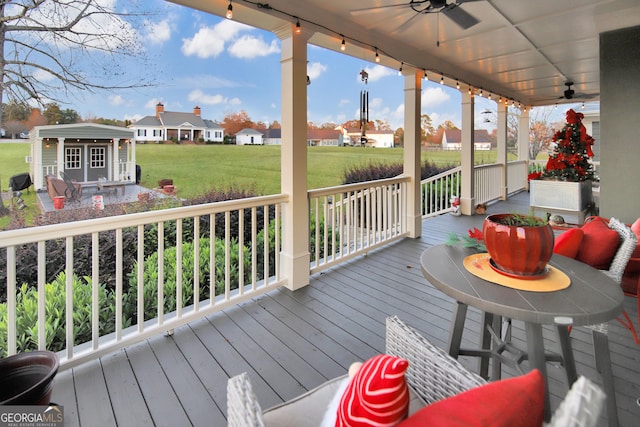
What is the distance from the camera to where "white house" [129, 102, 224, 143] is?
9.17ft

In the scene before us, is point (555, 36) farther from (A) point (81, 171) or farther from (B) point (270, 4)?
(A) point (81, 171)

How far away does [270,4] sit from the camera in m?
2.80

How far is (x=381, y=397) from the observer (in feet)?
2.51

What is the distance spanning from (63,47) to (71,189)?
1.02m

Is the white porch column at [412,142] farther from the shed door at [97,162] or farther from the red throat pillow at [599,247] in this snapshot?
the shed door at [97,162]

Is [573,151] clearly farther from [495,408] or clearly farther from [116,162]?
[116,162]

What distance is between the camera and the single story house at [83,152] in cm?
230

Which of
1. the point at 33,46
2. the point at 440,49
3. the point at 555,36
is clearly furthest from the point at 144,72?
the point at 555,36

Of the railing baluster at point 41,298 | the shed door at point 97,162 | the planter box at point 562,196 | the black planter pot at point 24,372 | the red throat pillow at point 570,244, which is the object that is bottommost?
the black planter pot at point 24,372

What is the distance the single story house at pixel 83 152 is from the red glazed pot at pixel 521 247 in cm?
264

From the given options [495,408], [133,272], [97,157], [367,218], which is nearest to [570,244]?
[495,408]

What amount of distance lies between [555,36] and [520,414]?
500cm

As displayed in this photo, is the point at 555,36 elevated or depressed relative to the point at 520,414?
elevated

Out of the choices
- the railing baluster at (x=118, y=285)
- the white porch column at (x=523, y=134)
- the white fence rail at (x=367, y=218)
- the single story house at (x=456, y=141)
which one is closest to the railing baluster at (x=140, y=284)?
the railing baluster at (x=118, y=285)
